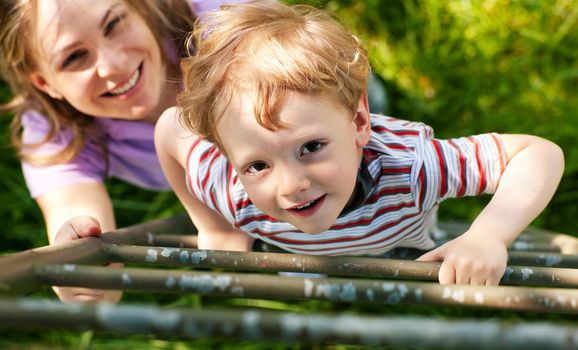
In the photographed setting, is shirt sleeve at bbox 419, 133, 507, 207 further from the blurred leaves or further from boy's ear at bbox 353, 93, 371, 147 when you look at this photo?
the blurred leaves

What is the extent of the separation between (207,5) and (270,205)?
63 cm

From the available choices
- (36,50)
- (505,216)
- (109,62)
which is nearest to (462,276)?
(505,216)

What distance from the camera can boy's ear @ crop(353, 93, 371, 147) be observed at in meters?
1.01

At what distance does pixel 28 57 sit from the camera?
1376mm

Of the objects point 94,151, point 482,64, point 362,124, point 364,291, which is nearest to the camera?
point 364,291

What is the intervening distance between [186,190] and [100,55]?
28 cm

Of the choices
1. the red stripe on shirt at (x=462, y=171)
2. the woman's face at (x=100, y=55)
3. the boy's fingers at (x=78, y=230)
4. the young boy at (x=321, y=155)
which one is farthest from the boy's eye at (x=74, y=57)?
the red stripe on shirt at (x=462, y=171)

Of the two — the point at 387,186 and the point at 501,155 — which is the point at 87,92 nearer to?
the point at 387,186

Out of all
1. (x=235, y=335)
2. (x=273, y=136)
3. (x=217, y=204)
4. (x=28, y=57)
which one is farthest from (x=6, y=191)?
(x=235, y=335)

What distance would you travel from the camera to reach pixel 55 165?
4.91 feet

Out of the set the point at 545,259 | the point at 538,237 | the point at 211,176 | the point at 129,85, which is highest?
Answer: the point at 129,85

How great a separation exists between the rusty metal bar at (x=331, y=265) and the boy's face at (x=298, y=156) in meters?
0.07

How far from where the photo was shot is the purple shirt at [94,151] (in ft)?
4.87

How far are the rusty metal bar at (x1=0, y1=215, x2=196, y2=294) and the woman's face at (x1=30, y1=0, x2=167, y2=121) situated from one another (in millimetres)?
240
